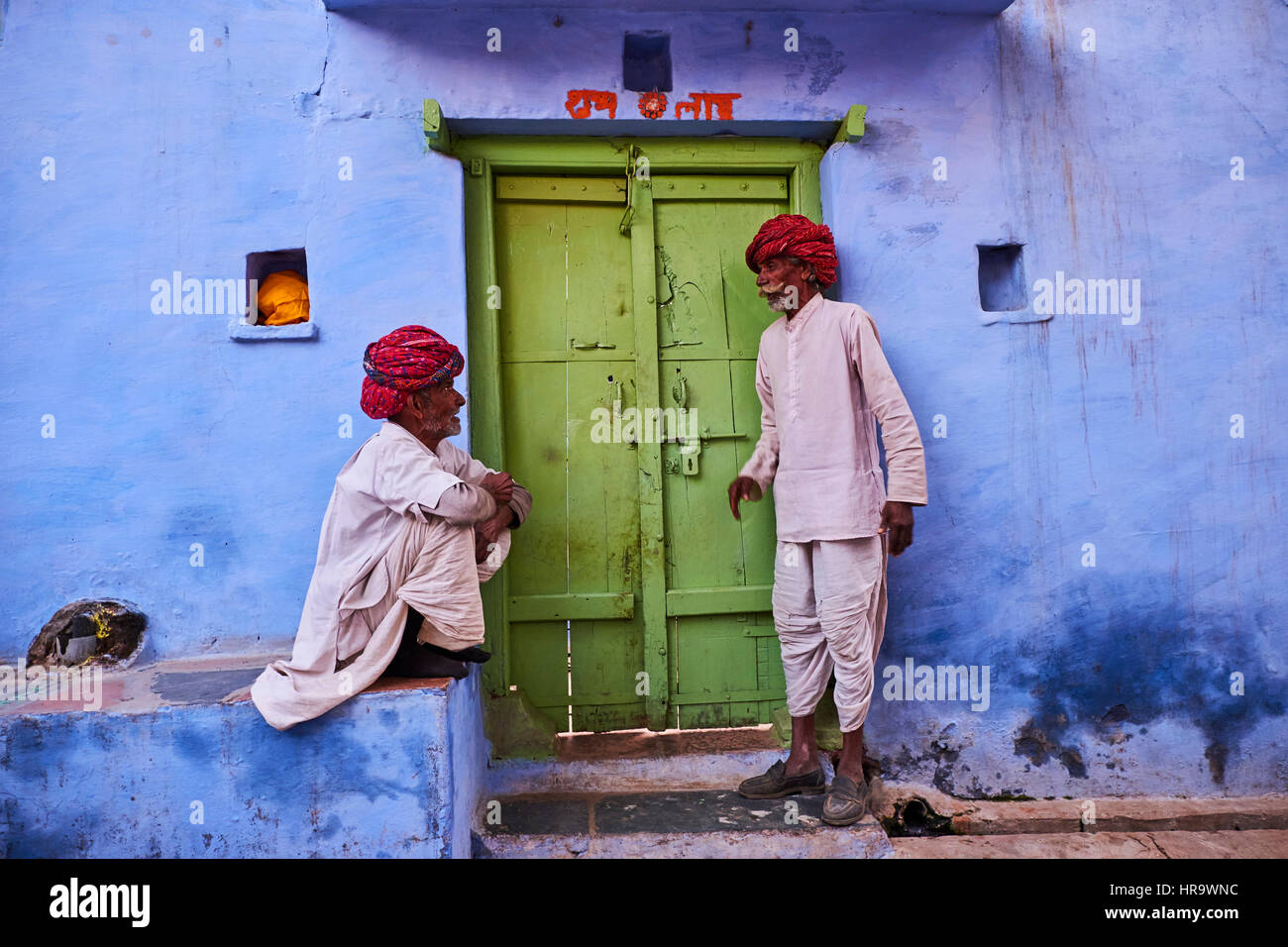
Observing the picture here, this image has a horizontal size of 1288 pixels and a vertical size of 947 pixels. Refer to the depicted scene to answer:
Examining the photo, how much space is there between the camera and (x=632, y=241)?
325cm

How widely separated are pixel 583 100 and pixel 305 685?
92.0 inches

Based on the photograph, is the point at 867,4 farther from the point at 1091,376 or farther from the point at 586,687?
the point at 586,687

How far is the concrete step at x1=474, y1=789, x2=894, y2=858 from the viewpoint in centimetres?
267

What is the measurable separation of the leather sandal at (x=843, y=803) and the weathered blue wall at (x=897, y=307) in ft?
1.32

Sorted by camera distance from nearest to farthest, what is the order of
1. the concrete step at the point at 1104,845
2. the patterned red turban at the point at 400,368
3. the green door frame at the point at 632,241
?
the patterned red turban at the point at 400,368 → the concrete step at the point at 1104,845 → the green door frame at the point at 632,241

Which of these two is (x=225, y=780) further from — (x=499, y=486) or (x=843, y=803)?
(x=843, y=803)

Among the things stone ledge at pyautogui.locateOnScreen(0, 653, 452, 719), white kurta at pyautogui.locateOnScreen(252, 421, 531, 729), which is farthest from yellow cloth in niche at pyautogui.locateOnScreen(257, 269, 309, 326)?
stone ledge at pyautogui.locateOnScreen(0, 653, 452, 719)

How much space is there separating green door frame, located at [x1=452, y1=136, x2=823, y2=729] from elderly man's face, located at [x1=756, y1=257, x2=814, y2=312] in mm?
486

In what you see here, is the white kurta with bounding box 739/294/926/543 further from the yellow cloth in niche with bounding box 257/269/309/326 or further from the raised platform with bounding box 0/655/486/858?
the yellow cloth in niche with bounding box 257/269/309/326

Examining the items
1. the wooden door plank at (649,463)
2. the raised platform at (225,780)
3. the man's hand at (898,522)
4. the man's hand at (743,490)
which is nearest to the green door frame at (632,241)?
the wooden door plank at (649,463)

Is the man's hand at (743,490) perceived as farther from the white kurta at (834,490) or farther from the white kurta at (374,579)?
the white kurta at (374,579)

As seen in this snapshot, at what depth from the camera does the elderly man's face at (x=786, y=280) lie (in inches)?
114

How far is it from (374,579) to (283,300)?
1275 millimetres

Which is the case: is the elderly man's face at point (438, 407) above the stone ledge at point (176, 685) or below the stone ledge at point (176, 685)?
above
